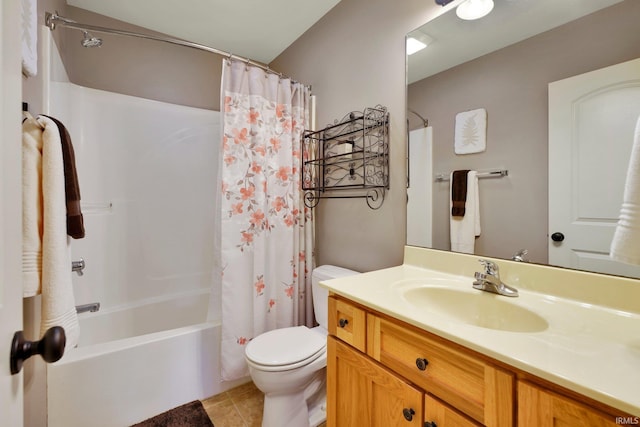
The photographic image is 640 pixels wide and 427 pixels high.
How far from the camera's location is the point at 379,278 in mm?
1145

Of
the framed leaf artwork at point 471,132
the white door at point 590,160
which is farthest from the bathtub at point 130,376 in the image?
the white door at point 590,160

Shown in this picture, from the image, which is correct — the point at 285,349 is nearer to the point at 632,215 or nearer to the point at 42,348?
the point at 42,348

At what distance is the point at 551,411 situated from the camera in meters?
0.52

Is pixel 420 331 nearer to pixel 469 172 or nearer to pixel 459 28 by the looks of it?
pixel 469 172

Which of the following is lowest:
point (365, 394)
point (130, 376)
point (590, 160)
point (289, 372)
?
point (130, 376)

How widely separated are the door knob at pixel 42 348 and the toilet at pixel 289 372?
0.91m

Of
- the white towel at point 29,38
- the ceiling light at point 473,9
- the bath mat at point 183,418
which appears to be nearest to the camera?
the white towel at point 29,38

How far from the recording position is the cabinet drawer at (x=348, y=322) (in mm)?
919

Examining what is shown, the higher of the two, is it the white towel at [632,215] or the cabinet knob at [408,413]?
the white towel at [632,215]

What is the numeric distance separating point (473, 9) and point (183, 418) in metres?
2.44

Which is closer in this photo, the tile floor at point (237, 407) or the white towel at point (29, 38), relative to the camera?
the white towel at point (29, 38)

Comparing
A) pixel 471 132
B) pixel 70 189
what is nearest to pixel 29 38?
pixel 70 189

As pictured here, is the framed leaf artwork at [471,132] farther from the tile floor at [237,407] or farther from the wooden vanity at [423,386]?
the tile floor at [237,407]

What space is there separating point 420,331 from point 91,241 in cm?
224
